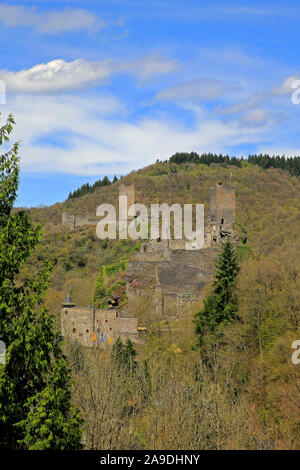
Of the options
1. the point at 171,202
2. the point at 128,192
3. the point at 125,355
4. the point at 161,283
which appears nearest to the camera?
the point at 125,355

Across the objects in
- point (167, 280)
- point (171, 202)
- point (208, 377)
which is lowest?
point (208, 377)

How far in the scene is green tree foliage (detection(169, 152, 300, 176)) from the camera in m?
114

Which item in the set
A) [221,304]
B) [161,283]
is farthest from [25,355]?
[161,283]

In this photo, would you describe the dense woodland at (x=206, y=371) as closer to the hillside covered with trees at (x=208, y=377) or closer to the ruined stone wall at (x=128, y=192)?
the hillside covered with trees at (x=208, y=377)

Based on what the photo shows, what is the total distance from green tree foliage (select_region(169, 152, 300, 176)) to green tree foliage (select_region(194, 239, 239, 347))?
277 ft

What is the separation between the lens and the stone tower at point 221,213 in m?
52.3

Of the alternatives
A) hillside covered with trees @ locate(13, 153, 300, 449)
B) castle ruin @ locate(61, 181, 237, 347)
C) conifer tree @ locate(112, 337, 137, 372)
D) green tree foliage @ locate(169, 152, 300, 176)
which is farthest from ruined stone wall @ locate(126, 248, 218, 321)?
green tree foliage @ locate(169, 152, 300, 176)

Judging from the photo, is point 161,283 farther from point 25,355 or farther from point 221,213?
point 25,355

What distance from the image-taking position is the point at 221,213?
5453 centimetres

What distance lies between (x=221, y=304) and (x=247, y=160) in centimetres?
9728

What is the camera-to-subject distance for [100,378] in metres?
18.7

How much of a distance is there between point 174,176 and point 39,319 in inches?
4012

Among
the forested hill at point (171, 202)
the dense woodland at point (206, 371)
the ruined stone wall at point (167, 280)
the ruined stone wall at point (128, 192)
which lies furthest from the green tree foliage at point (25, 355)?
the ruined stone wall at point (128, 192)
